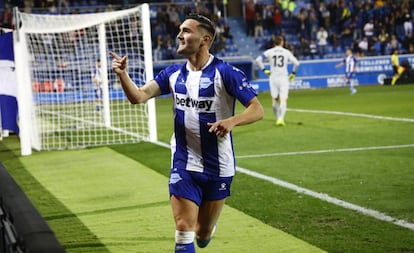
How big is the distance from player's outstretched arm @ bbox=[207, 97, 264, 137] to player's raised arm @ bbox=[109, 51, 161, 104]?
62 centimetres

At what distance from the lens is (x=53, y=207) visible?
360 inches

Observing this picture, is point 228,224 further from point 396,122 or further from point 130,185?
point 396,122

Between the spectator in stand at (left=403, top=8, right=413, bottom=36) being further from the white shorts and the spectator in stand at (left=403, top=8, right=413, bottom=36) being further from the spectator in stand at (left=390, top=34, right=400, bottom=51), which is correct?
the white shorts

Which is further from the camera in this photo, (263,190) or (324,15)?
(324,15)

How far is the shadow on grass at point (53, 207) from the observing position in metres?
7.08

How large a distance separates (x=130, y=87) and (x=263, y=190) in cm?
450

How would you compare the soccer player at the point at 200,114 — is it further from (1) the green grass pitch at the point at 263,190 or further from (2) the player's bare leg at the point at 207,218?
(1) the green grass pitch at the point at 263,190

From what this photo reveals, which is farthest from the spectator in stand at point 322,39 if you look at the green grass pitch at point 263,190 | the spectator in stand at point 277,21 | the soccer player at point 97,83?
the green grass pitch at point 263,190

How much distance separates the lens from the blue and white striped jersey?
5320 mm

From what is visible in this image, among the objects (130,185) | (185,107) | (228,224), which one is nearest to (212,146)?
(185,107)

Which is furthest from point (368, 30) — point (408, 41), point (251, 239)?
point (251, 239)

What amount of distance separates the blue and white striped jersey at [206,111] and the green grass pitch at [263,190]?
1.59 meters

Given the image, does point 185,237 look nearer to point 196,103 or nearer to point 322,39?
point 196,103

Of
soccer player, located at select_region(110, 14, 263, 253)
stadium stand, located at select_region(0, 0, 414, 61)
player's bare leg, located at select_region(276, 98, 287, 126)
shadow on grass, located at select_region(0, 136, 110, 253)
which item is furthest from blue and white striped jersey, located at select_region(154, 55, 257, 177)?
stadium stand, located at select_region(0, 0, 414, 61)
